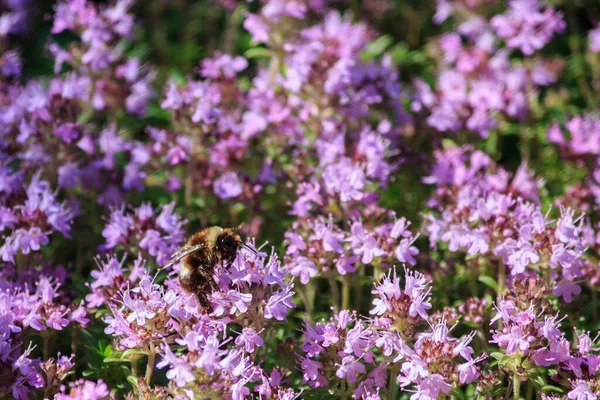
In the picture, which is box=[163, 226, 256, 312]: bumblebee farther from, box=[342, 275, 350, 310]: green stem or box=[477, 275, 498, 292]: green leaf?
box=[477, 275, 498, 292]: green leaf

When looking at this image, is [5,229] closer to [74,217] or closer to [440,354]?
[74,217]

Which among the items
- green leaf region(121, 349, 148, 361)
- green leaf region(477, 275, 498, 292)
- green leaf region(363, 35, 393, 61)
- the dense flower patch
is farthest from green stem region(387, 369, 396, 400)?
green leaf region(363, 35, 393, 61)

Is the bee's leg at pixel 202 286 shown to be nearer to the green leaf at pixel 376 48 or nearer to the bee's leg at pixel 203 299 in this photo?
the bee's leg at pixel 203 299

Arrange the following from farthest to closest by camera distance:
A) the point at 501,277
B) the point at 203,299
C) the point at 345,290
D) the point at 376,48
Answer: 1. the point at 376,48
2. the point at 345,290
3. the point at 501,277
4. the point at 203,299

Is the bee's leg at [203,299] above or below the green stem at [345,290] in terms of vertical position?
above

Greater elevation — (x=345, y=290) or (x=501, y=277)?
(x=501, y=277)

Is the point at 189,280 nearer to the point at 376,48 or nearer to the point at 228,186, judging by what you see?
the point at 228,186

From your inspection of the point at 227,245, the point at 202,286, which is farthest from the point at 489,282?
the point at 202,286

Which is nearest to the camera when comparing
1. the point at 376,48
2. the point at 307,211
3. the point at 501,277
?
the point at 501,277

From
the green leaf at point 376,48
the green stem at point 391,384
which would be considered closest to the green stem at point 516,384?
the green stem at point 391,384
